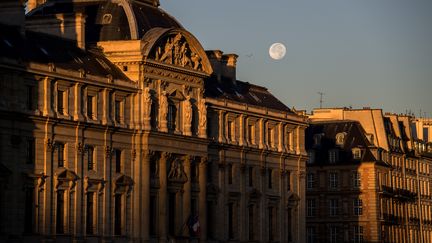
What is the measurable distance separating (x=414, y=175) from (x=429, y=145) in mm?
8942

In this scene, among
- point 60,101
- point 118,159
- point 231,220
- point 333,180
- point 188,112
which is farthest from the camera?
point 333,180

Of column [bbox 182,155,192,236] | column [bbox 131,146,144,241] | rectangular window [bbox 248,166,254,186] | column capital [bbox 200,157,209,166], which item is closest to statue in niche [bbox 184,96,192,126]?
column [bbox 182,155,192,236]

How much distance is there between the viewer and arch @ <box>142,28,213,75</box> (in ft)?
405

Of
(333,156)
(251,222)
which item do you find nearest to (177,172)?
(251,222)

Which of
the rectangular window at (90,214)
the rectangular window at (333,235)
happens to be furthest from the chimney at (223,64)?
the rectangular window at (333,235)

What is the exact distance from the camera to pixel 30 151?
11112 centimetres

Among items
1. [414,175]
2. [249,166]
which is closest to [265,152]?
[249,166]

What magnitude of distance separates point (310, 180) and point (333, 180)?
2722 mm

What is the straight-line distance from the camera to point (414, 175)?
190625mm

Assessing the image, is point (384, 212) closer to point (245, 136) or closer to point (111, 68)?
→ point (245, 136)

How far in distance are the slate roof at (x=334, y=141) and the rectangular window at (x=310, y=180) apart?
60.4 inches

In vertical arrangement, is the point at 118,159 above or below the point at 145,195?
above

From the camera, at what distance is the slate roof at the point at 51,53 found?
366ft

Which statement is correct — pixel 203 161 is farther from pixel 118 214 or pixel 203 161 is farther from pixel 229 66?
pixel 229 66
